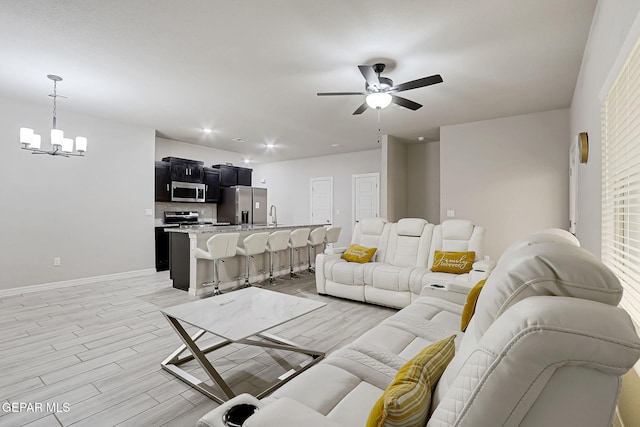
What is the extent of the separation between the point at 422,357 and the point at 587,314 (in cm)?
58

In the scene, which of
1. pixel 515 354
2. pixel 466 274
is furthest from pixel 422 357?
pixel 466 274

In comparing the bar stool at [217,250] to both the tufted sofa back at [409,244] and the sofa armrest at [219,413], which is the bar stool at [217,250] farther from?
the sofa armrest at [219,413]

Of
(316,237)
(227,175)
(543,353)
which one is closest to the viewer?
(543,353)

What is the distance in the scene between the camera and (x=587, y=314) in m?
0.64

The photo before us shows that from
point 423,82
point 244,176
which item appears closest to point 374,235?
point 423,82

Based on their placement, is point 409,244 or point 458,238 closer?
point 458,238

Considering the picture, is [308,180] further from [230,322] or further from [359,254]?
[230,322]

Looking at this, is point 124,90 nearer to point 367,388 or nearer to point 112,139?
point 112,139

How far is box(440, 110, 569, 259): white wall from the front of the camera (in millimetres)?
4938

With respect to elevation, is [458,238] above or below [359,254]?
above

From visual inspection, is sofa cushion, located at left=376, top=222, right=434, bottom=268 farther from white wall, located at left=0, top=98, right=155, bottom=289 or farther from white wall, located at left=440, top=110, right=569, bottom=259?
white wall, located at left=0, top=98, right=155, bottom=289

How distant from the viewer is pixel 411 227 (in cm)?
425

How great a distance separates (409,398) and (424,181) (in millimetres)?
7071

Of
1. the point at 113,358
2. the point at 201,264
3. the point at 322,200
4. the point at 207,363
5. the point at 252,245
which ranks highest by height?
the point at 322,200
